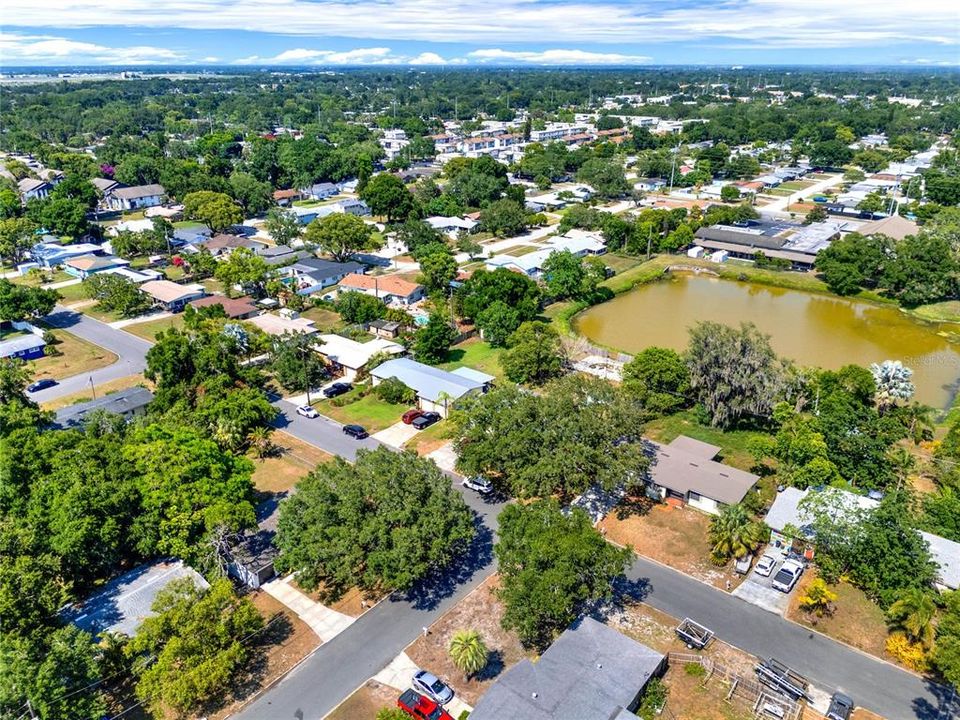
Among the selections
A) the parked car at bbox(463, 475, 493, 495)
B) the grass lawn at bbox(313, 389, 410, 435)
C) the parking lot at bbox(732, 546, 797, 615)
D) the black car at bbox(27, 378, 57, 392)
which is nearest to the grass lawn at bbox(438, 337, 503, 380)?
the grass lawn at bbox(313, 389, 410, 435)

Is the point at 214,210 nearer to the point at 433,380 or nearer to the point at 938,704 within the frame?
the point at 433,380

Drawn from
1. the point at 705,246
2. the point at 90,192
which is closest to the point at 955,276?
the point at 705,246

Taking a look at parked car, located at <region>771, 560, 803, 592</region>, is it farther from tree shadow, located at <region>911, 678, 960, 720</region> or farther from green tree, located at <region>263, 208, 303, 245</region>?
green tree, located at <region>263, 208, 303, 245</region>

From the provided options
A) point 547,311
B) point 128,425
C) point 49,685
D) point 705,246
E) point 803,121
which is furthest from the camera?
point 803,121

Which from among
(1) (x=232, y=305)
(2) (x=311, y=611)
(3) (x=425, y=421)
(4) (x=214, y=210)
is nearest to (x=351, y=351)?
(3) (x=425, y=421)

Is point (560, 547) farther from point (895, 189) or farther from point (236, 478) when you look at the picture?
point (895, 189)
